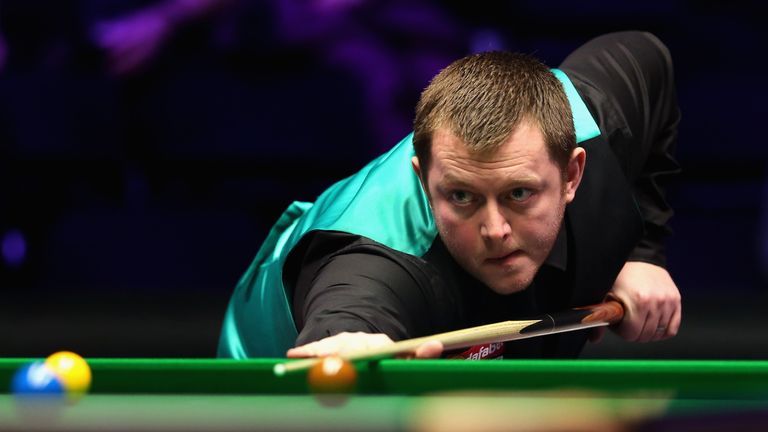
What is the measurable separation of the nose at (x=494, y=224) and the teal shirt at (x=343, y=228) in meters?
0.21

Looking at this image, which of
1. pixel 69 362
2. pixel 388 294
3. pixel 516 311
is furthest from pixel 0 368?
pixel 516 311

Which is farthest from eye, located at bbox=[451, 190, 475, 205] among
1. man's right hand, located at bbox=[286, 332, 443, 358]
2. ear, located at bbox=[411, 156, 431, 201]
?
man's right hand, located at bbox=[286, 332, 443, 358]

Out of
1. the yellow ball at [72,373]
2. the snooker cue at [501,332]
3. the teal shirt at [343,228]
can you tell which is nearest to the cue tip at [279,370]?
the snooker cue at [501,332]

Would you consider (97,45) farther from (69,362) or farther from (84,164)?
(69,362)

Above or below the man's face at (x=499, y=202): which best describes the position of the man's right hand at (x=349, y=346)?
below

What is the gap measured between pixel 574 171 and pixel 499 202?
26 cm

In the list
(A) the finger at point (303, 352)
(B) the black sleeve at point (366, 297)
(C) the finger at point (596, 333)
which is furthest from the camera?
(C) the finger at point (596, 333)

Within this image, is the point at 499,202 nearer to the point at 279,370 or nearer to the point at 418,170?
the point at 418,170

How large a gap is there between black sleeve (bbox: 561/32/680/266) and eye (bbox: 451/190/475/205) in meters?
0.67

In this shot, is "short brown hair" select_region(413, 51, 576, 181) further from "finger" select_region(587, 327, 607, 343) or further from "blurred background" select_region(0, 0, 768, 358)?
"blurred background" select_region(0, 0, 768, 358)

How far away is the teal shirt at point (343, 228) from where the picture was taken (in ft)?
7.18

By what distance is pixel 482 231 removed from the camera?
1.96 meters

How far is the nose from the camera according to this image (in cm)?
194

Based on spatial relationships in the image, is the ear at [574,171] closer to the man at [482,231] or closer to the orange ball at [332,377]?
the man at [482,231]
